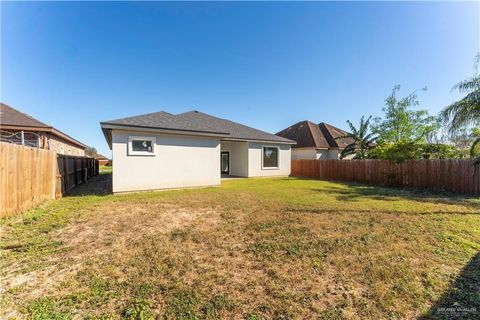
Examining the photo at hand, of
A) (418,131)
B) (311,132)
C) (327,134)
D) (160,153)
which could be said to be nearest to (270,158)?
(311,132)

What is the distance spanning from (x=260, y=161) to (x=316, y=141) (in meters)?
8.57

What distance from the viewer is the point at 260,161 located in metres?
17.0

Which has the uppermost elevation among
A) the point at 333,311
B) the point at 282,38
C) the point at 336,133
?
the point at 282,38

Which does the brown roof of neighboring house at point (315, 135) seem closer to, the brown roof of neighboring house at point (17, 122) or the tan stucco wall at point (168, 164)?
the tan stucco wall at point (168, 164)

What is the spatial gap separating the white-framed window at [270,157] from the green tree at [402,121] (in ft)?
35.8

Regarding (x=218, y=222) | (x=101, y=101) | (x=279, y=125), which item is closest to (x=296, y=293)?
(x=218, y=222)

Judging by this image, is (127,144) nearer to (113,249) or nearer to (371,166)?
(113,249)

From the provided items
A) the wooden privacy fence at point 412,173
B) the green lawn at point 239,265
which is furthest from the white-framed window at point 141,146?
the wooden privacy fence at point 412,173

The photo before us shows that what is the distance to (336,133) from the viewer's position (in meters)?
24.9

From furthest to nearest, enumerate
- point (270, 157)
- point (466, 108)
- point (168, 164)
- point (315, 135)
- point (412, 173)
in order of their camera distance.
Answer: point (315, 135), point (270, 157), point (412, 173), point (168, 164), point (466, 108)

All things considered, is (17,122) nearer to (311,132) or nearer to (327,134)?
(311,132)

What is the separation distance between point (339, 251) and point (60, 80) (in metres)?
18.5

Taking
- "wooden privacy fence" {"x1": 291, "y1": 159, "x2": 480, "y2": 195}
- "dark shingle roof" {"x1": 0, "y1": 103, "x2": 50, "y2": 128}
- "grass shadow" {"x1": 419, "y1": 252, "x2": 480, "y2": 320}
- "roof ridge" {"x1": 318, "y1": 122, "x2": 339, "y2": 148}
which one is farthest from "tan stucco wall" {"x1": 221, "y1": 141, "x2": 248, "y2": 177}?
"grass shadow" {"x1": 419, "y1": 252, "x2": 480, "y2": 320}

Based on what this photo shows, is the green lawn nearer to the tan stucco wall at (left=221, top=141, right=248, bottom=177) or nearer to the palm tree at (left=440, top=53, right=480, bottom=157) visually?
the palm tree at (left=440, top=53, right=480, bottom=157)
